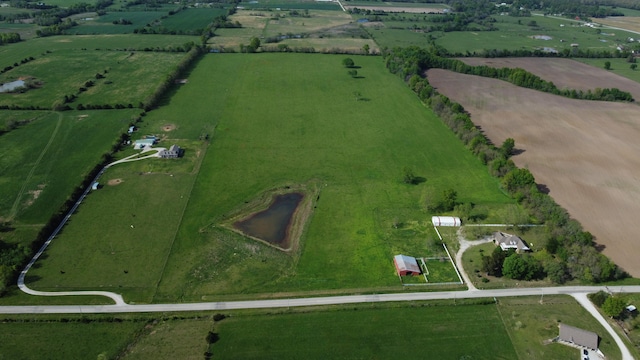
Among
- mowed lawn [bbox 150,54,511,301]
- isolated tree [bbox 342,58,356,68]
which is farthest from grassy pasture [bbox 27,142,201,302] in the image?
isolated tree [bbox 342,58,356,68]

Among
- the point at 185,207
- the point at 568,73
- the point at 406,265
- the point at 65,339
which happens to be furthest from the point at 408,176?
the point at 568,73

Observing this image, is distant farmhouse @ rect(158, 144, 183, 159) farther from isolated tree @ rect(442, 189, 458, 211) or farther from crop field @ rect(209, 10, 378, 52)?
crop field @ rect(209, 10, 378, 52)

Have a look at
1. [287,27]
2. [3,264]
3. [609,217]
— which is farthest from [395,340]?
[287,27]

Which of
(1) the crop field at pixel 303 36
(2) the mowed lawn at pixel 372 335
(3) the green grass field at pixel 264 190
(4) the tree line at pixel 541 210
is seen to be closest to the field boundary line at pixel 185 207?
(3) the green grass field at pixel 264 190

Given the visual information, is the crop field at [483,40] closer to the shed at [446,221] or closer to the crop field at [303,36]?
the crop field at [303,36]

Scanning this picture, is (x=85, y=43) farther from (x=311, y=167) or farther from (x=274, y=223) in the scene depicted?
(x=274, y=223)

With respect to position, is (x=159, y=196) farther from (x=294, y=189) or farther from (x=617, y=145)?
(x=617, y=145)
